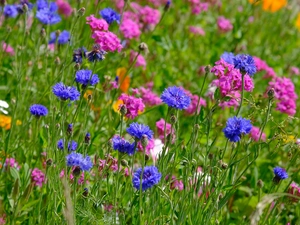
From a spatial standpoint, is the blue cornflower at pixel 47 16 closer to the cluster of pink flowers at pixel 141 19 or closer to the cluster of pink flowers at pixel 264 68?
the cluster of pink flowers at pixel 141 19

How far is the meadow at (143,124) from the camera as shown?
1908mm

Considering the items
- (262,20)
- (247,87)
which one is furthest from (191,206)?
(262,20)

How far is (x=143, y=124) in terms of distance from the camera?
187cm

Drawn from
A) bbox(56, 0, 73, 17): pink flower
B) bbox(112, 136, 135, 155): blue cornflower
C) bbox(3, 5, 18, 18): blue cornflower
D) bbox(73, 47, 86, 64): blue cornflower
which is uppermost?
bbox(56, 0, 73, 17): pink flower

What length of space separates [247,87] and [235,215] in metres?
0.64

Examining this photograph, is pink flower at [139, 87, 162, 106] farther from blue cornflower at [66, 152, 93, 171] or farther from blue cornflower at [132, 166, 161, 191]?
blue cornflower at [66, 152, 93, 171]

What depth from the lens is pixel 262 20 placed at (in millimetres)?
5184

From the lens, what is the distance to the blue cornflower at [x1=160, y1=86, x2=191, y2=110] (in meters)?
1.90

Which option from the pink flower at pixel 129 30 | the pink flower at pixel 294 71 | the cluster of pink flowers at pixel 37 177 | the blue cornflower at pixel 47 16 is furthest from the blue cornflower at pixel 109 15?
the pink flower at pixel 294 71

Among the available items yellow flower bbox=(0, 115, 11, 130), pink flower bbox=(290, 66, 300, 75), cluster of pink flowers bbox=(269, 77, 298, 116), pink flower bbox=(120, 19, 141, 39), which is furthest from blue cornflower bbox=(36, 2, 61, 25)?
pink flower bbox=(290, 66, 300, 75)

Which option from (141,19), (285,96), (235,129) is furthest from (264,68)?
(235,129)

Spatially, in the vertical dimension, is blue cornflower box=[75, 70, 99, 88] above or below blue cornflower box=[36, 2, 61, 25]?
below

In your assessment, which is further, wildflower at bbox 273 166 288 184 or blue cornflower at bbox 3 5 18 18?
blue cornflower at bbox 3 5 18 18

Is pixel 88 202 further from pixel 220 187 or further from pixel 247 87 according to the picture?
pixel 247 87
